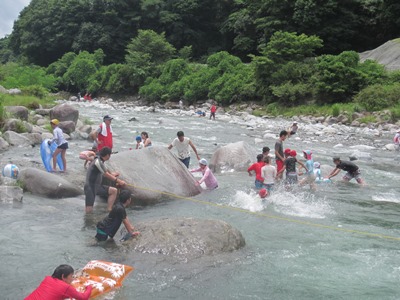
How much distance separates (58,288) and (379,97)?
26.2m

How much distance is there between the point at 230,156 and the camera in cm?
1367

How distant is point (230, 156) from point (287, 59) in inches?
934

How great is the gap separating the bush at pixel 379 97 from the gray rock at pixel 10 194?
923 inches

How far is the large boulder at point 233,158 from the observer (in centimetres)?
1342

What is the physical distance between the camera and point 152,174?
392 inches

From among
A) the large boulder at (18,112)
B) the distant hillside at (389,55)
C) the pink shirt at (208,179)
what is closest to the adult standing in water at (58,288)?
the pink shirt at (208,179)

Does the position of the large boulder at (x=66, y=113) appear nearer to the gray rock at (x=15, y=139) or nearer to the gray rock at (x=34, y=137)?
the gray rock at (x=34, y=137)

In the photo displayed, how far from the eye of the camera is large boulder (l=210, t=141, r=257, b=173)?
13416 mm

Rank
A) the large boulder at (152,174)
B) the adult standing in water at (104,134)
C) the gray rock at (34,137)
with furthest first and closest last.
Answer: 1. the gray rock at (34,137)
2. the adult standing in water at (104,134)
3. the large boulder at (152,174)

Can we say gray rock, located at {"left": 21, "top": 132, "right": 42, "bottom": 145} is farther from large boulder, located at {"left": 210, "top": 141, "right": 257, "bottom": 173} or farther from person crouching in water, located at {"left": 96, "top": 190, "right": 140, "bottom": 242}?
person crouching in water, located at {"left": 96, "top": 190, "right": 140, "bottom": 242}

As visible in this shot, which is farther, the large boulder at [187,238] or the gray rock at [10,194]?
the gray rock at [10,194]

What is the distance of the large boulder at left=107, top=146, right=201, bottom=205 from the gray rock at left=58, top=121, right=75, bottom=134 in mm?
8786

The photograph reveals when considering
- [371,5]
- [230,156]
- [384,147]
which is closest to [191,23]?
[371,5]

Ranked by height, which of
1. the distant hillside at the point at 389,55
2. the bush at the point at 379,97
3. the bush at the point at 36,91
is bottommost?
the bush at the point at 36,91
